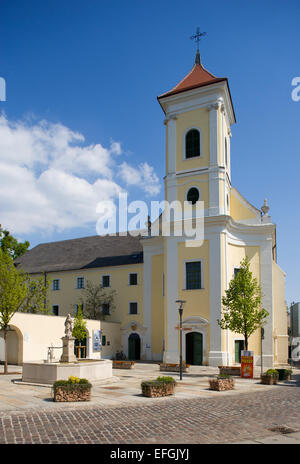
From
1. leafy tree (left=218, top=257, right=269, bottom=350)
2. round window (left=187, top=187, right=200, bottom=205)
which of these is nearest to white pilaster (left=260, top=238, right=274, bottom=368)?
round window (left=187, top=187, right=200, bottom=205)

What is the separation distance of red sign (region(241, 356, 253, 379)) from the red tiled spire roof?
21.7 meters

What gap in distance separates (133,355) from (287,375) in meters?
17.2

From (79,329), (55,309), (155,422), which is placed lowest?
(155,422)

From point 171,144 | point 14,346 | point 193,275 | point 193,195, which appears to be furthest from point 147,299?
point 171,144

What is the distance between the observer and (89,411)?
44.4 ft

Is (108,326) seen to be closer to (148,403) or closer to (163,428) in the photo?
(148,403)

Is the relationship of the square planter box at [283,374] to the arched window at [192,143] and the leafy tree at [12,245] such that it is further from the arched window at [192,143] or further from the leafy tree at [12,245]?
the leafy tree at [12,245]

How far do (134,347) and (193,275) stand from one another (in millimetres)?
10359

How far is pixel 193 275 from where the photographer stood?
34.1 m

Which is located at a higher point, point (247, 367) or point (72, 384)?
point (72, 384)

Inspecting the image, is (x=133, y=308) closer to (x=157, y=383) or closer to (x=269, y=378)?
(x=269, y=378)

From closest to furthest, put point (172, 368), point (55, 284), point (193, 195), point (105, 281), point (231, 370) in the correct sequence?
point (231, 370), point (172, 368), point (193, 195), point (105, 281), point (55, 284)

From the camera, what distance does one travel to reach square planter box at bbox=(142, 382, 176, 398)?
16.8 metres
